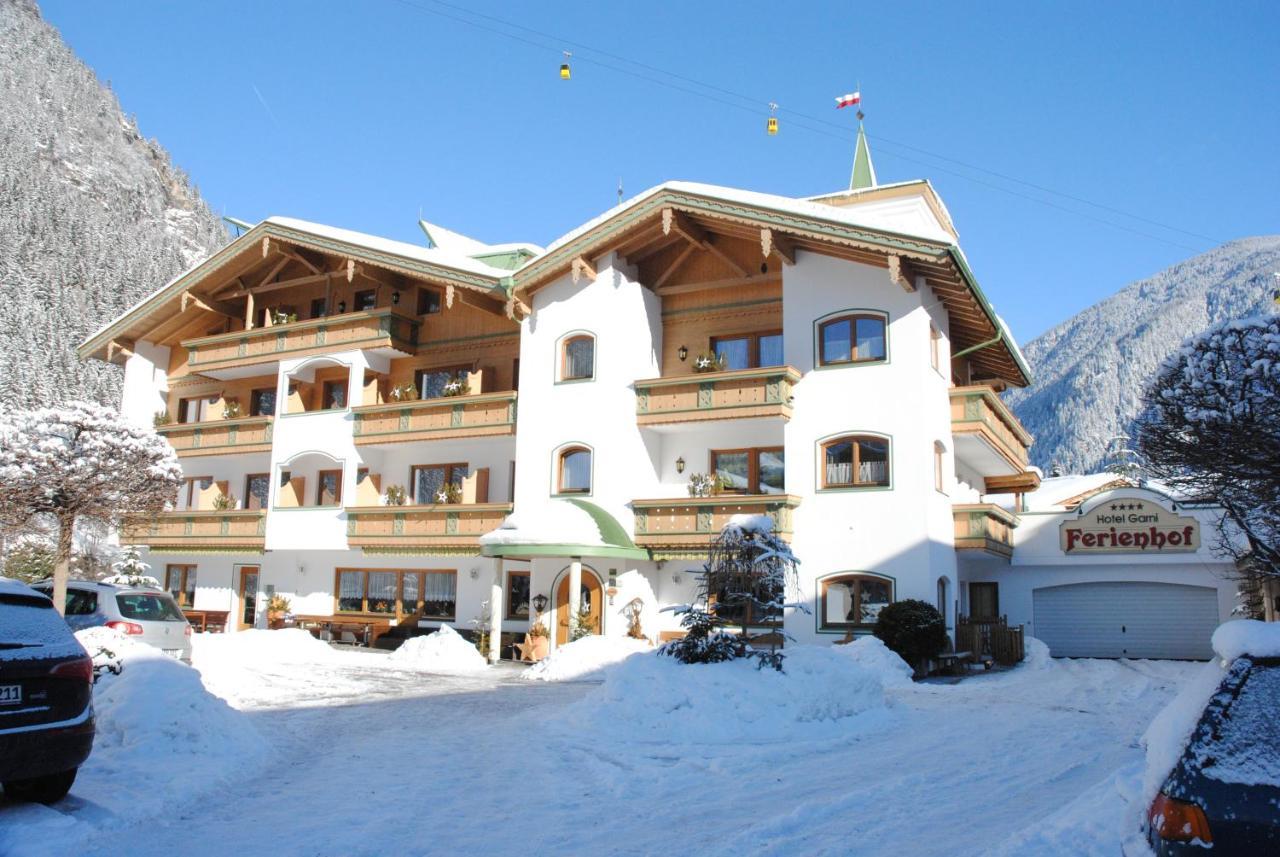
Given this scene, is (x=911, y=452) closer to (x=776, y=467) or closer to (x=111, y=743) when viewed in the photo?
(x=776, y=467)

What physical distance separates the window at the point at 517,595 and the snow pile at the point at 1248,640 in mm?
24669

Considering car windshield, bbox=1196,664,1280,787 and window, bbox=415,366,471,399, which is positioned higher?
window, bbox=415,366,471,399

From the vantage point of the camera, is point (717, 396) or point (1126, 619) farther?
point (1126, 619)

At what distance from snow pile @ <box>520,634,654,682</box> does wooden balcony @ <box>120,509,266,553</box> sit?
1422 centimetres

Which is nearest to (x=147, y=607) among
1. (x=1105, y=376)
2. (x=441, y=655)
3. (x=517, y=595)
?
(x=441, y=655)

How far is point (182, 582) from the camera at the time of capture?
1421 inches

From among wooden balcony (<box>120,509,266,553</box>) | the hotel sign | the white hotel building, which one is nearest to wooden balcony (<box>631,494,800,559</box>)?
the white hotel building

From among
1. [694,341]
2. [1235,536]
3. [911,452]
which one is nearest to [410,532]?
[694,341]

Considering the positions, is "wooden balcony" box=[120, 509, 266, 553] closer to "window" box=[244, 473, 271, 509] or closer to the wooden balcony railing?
"window" box=[244, 473, 271, 509]

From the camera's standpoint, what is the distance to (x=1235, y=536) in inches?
1047

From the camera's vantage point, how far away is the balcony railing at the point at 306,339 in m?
31.5

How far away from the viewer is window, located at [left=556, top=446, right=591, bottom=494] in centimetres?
2727

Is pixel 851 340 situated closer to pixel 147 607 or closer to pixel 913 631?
pixel 913 631

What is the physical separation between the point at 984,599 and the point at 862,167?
1525 cm
